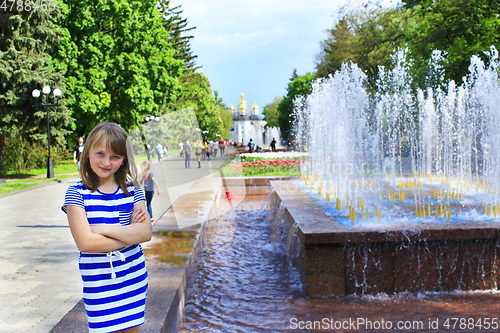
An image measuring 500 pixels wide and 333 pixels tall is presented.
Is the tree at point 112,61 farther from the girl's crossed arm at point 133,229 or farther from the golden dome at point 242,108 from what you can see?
the golden dome at point 242,108

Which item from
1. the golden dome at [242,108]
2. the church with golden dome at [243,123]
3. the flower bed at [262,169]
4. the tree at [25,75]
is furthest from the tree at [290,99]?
the golden dome at [242,108]

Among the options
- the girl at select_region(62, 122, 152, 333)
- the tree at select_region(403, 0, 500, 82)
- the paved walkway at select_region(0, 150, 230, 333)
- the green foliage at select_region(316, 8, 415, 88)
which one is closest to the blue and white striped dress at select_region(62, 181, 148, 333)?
the girl at select_region(62, 122, 152, 333)

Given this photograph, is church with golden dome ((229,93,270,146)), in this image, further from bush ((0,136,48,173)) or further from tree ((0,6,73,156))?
tree ((0,6,73,156))

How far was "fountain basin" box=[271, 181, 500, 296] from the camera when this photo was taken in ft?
14.4

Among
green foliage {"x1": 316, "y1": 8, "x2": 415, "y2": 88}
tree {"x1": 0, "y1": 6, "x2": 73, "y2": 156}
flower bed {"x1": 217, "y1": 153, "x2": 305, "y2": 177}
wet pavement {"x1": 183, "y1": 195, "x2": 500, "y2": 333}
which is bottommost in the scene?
wet pavement {"x1": 183, "y1": 195, "x2": 500, "y2": 333}

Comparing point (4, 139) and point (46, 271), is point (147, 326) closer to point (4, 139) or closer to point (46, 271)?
point (46, 271)

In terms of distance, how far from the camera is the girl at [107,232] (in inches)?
75.7

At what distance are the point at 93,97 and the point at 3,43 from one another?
5766 mm

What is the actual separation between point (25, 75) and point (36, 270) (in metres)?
14.9

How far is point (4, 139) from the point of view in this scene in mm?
18609

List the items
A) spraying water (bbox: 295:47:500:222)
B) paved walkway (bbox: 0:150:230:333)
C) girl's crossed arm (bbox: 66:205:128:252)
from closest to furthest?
girl's crossed arm (bbox: 66:205:128:252) < paved walkway (bbox: 0:150:230:333) < spraying water (bbox: 295:47:500:222)

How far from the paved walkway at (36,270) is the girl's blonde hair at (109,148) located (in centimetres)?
207

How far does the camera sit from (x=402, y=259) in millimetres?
4453

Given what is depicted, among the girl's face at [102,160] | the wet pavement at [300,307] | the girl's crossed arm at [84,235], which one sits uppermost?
the girl's face at [102,160]
